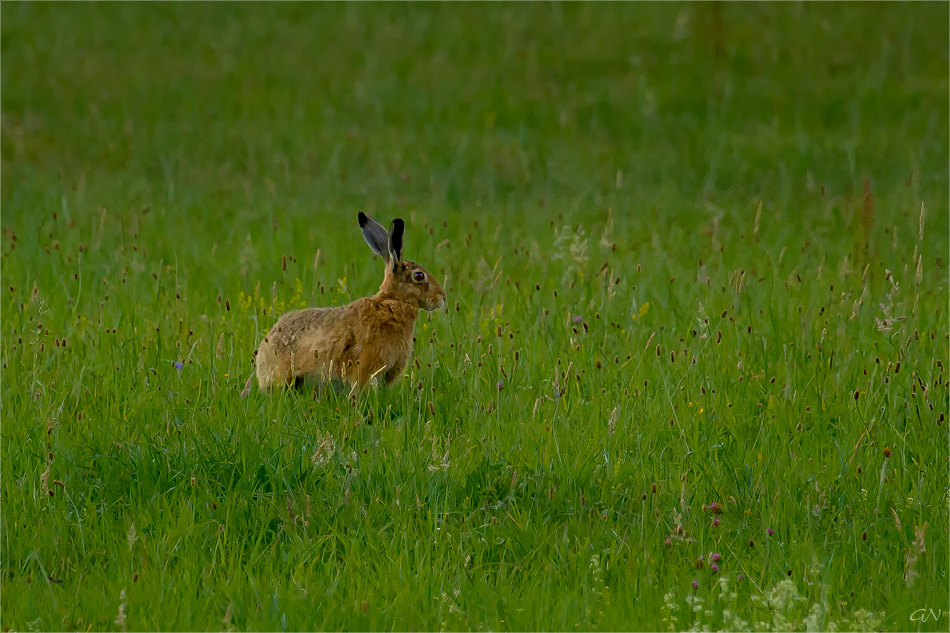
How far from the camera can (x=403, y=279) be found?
6.55m

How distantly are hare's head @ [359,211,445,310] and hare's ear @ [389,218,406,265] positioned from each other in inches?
0.6

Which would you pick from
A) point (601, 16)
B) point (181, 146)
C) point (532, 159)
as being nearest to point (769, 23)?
point (601, 16)

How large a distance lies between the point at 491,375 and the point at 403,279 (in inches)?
30.9

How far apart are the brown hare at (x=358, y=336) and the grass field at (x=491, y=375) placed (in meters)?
0.18

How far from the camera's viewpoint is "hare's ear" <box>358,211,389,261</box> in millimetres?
6410

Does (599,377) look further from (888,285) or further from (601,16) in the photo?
(601,16)

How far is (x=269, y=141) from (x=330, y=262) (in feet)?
20.2
